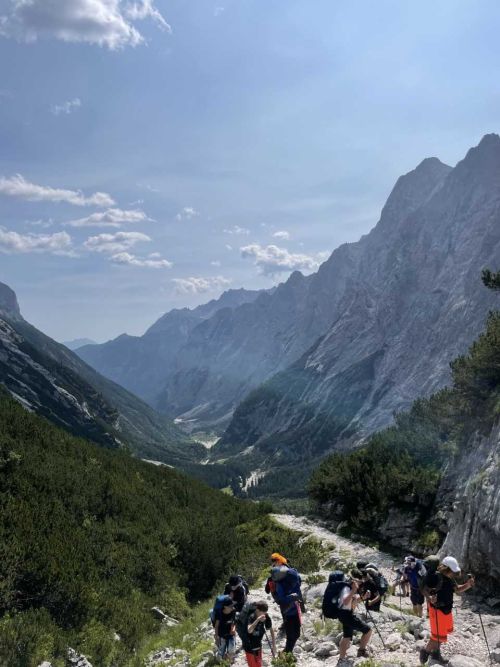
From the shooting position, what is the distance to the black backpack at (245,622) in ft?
41.5

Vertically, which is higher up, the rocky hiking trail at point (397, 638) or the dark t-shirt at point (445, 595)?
the dark t-shirt at point (445, 595)

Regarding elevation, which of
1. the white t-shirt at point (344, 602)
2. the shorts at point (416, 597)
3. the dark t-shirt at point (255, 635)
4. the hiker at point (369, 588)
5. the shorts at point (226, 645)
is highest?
the white t-shirt at point (344, 602)

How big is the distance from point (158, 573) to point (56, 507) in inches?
280

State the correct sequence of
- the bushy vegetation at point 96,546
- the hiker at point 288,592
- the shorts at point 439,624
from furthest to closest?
the bushy vegetation at point 96,546
the hiker at point 288,592
the shorts at point 439,624

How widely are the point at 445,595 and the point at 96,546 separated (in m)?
19.6

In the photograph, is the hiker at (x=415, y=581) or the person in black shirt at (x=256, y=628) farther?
the hiker at (x=415, y=581)

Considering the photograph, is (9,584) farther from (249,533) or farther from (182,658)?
(249,533)

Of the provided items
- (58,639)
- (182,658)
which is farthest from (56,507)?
(182,658)

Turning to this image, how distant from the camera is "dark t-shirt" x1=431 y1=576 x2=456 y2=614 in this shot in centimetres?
1278

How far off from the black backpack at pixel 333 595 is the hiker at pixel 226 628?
109 inches

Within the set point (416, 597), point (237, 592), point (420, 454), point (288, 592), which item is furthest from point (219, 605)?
point (420, 454)

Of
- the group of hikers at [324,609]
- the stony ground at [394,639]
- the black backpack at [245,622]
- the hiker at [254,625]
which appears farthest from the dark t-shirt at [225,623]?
the stony ground at [394,639]

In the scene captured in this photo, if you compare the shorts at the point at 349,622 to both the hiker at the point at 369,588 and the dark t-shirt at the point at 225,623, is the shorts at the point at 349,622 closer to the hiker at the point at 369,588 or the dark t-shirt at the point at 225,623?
the hiker at the point at 369,588

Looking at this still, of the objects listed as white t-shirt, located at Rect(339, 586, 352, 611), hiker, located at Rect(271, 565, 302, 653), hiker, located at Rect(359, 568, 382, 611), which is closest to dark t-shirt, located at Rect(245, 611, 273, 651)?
hiker, located at Rect(271, 565, 302, 653)
